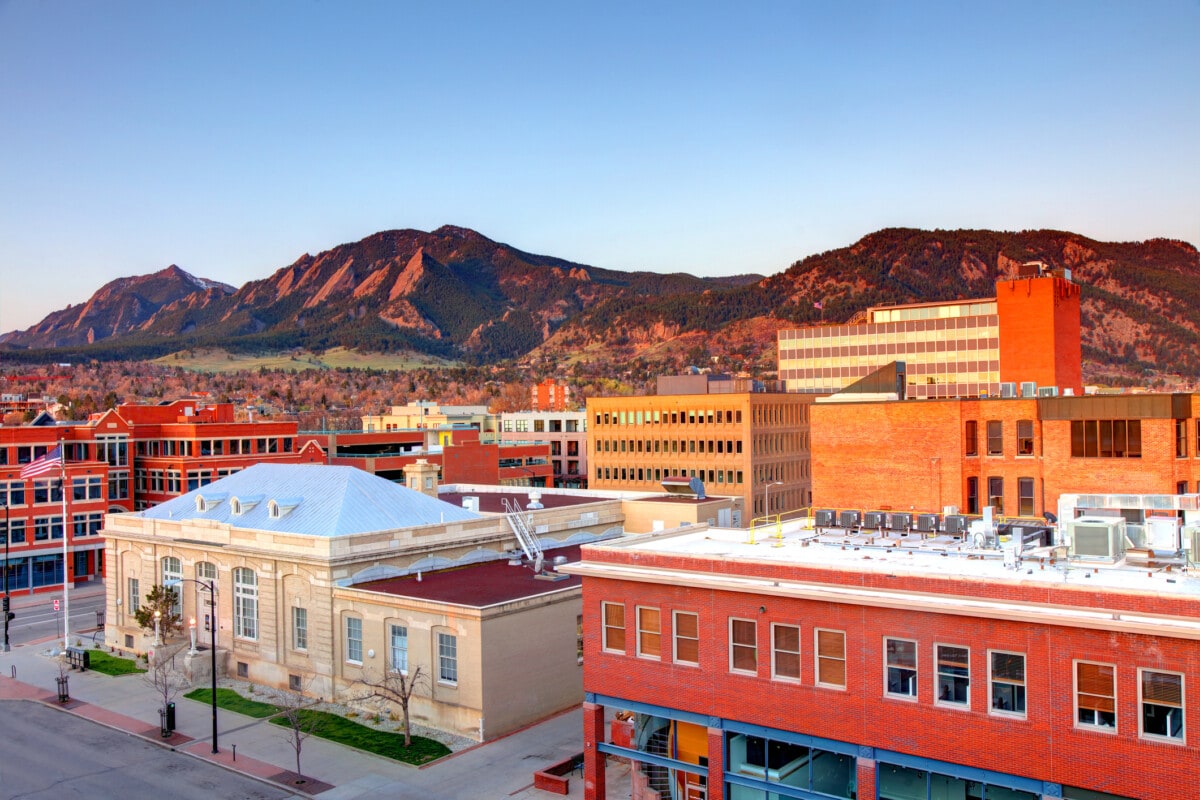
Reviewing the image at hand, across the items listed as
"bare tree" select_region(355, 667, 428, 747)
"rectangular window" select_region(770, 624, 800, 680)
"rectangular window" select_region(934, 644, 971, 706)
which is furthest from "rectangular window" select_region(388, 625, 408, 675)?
"rectangular window" select_region(934, 644, 971, 706)

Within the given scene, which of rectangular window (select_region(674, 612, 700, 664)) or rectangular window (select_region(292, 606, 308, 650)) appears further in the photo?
rectangular window (select_region(292, 606, 308, 650))

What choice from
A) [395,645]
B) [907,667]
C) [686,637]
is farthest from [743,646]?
[395,645]

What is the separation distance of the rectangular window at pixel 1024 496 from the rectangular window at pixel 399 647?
2769cm

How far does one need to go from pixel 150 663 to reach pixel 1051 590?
44083mm

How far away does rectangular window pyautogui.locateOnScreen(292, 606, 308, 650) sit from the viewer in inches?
1826

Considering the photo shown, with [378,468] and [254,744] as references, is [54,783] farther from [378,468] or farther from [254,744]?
[378,468]

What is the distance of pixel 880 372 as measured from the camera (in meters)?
56.1

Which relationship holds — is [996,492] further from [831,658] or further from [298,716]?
[298,716]

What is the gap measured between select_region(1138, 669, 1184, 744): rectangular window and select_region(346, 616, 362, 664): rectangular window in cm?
3172

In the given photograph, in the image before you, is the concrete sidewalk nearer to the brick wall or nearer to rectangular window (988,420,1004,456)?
the brick wall

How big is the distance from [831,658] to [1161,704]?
26.5 feet

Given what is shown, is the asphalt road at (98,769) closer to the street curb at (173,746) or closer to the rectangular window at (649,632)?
the street curb at (173,746)

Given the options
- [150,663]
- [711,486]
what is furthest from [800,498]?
[150,663]

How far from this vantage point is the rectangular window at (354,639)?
4406cm
